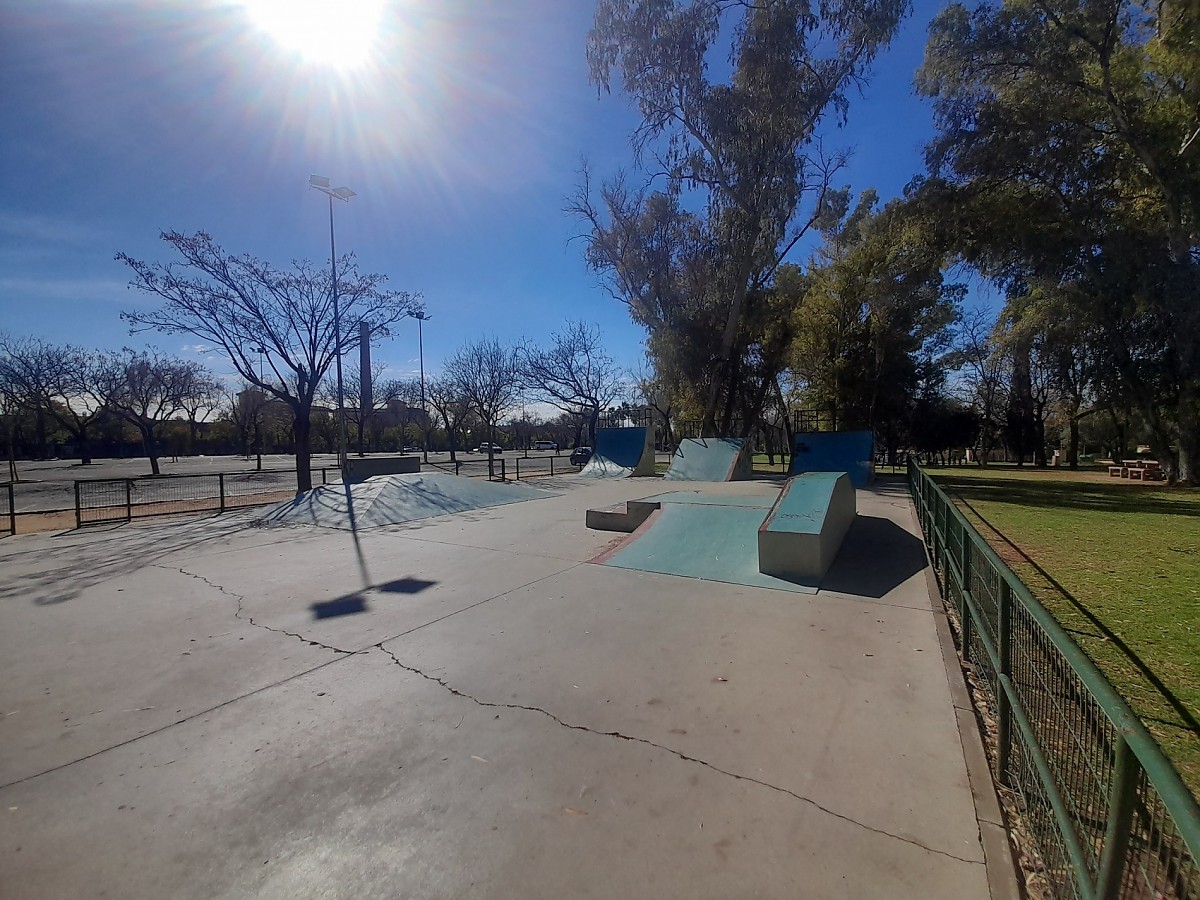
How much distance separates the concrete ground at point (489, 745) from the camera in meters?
1.97

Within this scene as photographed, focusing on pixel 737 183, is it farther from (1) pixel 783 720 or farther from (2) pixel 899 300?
(1) pixel 783 720

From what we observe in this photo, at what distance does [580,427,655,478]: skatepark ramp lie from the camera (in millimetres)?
20750

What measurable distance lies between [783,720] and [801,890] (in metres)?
1.15

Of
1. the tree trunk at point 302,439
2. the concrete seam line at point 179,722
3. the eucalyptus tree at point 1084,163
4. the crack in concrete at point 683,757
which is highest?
the eucalyptus tree at point 1084,163

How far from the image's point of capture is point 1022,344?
1877cm

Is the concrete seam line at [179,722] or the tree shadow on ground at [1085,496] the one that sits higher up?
the tree shadow on ground at [1085,496]

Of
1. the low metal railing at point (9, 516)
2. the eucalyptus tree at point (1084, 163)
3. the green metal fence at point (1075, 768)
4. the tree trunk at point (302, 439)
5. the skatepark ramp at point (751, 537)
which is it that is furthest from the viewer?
the tree trunk at point (302, 439)

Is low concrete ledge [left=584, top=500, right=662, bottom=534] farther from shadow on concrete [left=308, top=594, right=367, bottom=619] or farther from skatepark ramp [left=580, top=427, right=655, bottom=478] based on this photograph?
skatepark ramp [left=580, top=427, right=655, bottom=478]

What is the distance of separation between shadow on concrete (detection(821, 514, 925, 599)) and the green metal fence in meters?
1.52

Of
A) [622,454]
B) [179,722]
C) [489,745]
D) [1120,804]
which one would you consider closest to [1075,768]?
[1120,804]

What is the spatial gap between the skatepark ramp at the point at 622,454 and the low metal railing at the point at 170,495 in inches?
413

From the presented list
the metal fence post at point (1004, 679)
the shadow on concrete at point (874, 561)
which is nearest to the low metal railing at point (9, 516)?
the shadow on concrete at point (874, 561)

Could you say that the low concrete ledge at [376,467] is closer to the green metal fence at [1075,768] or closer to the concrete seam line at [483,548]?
the concrete seam line at [483,548]

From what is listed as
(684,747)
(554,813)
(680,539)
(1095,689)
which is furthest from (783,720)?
(680,539)
